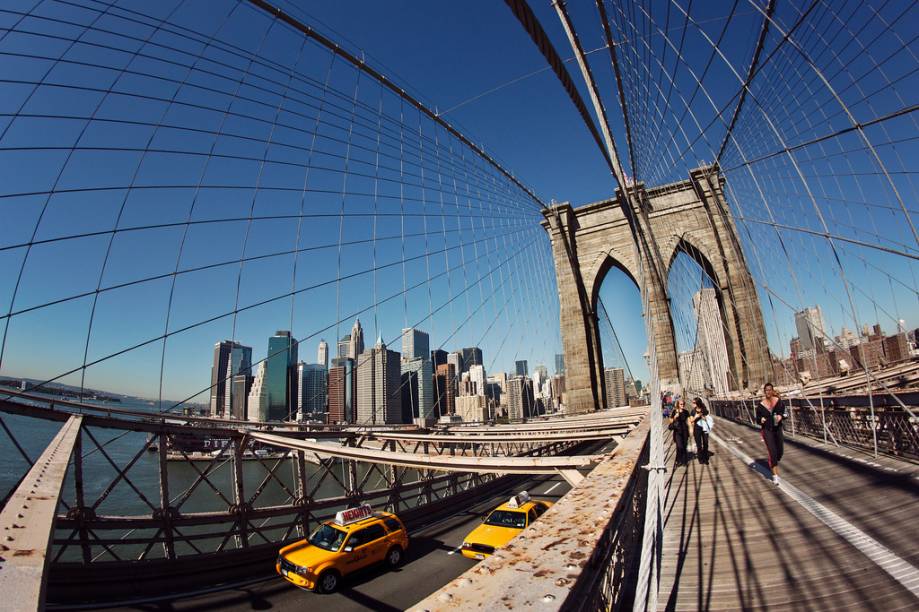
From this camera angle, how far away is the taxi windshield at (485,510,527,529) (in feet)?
29.3

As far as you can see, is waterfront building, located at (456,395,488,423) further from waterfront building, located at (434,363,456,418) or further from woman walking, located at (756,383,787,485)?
woman walking, located at (756,383,787,485)

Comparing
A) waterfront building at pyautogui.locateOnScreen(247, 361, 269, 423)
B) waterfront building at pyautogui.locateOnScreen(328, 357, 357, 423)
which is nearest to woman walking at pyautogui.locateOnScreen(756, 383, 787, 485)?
waterfront building at pyautogui.locateOnScreen(328, 357, 357, 423)

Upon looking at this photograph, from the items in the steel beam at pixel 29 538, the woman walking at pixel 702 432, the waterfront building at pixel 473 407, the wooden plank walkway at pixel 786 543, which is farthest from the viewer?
the waterfront building at pixel 473 407

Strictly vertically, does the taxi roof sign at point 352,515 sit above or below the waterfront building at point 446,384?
below

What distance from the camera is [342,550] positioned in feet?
27.6

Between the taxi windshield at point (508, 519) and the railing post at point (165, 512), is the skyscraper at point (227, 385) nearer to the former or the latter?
the railing post at point (165, 512)

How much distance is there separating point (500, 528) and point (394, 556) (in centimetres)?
259

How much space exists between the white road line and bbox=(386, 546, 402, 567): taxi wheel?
790 centimetres

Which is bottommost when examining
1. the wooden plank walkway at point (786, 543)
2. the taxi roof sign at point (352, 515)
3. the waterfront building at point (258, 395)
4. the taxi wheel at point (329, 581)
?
the taxi wheel at point (329, 581)

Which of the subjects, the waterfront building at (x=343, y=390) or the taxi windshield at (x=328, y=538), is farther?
the waterfront building at (x=343, y=390)

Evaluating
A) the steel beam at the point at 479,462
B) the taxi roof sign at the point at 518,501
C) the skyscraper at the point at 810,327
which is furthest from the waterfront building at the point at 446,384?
the skyscraper at the point at 810,327

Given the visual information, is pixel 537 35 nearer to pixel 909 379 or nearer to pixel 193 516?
pixel 909 379

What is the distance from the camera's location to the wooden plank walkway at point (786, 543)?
2.34 meters

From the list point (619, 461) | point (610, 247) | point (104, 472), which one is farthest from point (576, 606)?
point (104, 472)
